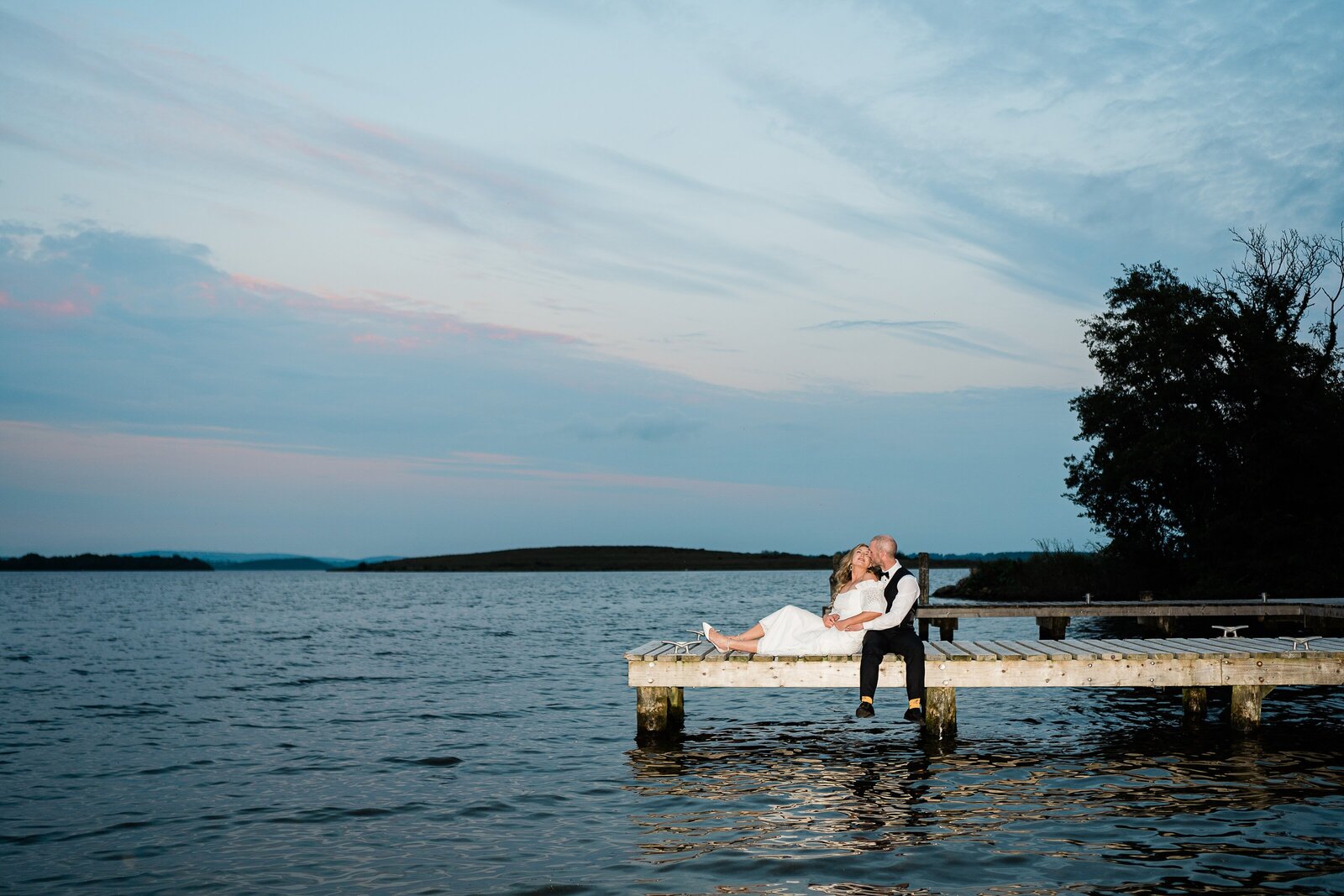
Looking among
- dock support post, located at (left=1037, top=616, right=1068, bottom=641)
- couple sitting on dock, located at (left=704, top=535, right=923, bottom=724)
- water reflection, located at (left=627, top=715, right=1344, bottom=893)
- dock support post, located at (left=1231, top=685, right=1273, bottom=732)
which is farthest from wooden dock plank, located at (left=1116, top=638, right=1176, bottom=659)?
dock support post, located at (left=1037, top=616, right=1068, bottom=641)

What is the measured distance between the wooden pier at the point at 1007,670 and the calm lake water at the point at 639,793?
Answer: 610mm

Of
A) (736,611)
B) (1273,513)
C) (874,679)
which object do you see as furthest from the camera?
(736,611)

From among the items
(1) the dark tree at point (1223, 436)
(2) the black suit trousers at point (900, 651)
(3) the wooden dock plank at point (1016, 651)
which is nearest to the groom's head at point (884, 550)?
(2) the black suit trousers at point (900, 651)

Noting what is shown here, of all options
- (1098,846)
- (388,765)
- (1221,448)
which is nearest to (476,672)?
(388,765)

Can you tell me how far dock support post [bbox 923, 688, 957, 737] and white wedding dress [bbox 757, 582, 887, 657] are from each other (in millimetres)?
1800

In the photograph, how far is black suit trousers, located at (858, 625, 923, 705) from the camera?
1301cm

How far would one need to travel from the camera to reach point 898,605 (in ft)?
42.7

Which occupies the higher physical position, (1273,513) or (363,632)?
(1273,513)

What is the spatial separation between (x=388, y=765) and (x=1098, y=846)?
8.83 meters

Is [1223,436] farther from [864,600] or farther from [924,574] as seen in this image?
[864,600]

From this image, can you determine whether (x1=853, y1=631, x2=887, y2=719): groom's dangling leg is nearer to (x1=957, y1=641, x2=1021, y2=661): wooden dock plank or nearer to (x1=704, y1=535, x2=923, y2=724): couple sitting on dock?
(x1=704, y1=535, x2=923, y2=724): couple sitting on dock

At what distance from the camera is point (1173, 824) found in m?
10.4

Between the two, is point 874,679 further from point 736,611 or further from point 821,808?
point 736,611

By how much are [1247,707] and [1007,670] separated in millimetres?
3653
